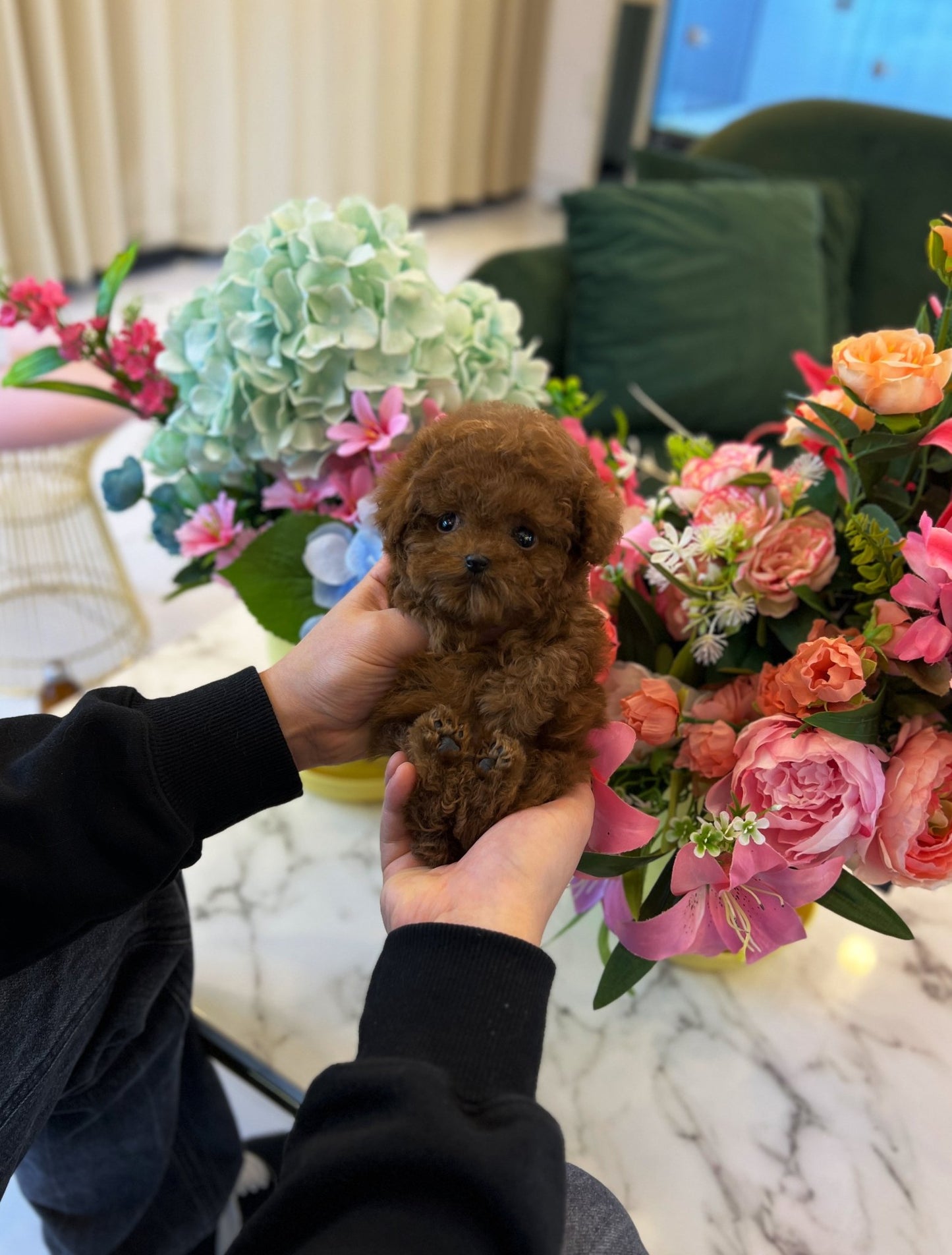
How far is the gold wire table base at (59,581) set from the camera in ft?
5.88

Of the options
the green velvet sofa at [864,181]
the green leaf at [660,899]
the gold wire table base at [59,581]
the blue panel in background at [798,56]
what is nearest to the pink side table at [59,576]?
the gold wire table base at [59,581]

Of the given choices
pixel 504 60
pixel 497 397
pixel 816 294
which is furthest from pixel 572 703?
pixel 504 60

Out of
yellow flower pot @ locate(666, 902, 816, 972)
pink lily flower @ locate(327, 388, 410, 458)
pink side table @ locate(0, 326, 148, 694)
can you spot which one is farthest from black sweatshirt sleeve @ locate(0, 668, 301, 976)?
pink side table @ locate(0, 326, 148, 694)

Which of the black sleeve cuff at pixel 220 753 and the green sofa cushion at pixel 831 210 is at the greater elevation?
the green sofa cushion at pixel 831 210

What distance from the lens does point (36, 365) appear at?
88cm

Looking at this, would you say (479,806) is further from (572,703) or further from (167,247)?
(167,247)

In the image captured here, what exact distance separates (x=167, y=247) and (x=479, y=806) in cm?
355

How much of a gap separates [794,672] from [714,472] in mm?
205

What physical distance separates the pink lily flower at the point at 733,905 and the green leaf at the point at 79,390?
688 mm

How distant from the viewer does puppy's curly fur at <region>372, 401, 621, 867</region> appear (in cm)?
60

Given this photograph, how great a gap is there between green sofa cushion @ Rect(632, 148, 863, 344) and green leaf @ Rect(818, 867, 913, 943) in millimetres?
1474

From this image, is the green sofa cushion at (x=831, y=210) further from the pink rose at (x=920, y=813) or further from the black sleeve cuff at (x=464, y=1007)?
the black sleeve cuff at (x=464, y=1007)

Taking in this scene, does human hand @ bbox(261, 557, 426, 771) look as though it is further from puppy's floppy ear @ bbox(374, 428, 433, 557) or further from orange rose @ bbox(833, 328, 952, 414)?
orange rose @ bbox(833, 328, 952, 414)

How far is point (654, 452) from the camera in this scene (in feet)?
5.67
